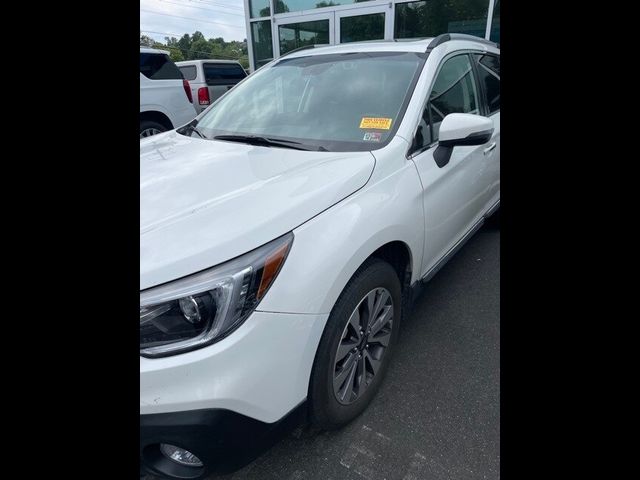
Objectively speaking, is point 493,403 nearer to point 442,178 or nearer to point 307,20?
point 442,178

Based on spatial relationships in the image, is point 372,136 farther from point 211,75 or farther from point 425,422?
point 211,75

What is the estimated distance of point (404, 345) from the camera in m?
2.46

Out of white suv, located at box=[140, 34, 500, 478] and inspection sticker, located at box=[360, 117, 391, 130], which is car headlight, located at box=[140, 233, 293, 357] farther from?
inspection sticker, located at box=[360, 117, 391, 130]

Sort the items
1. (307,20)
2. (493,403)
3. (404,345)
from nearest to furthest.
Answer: (493,403)
(404,345)
(307,20)

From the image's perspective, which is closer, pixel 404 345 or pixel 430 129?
pixel 430 129

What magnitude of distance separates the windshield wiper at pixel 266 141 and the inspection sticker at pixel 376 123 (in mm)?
286

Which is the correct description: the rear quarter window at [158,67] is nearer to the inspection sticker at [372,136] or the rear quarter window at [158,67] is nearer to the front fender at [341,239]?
the inspection sticker at [372,136]

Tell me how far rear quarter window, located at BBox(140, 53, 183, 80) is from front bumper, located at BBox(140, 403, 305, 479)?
658 cm

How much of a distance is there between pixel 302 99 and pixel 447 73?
95 centimetres

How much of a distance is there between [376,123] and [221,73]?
10012mm

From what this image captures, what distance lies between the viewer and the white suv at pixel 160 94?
644 cm

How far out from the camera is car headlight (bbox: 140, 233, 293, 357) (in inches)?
48.6

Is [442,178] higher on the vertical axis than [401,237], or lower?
higher
